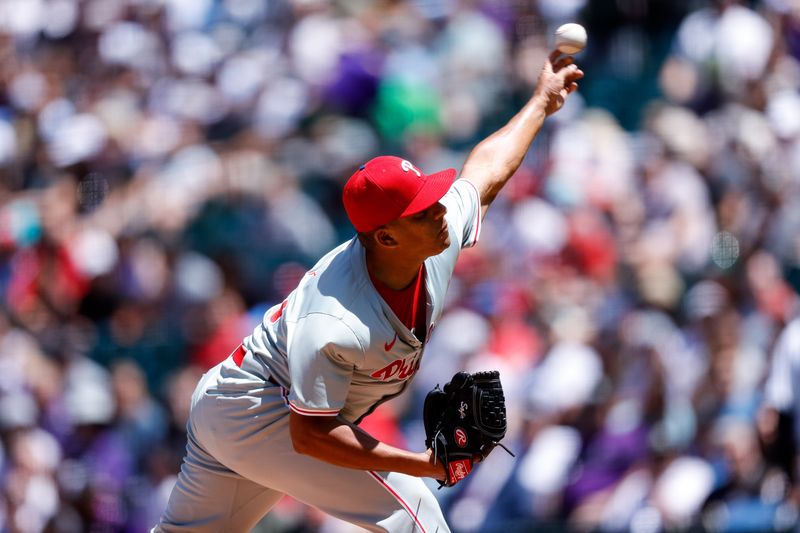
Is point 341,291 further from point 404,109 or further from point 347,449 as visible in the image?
point 404,109

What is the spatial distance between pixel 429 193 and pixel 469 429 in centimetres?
68

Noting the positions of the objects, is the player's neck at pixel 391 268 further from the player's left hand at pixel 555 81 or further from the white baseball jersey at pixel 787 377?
the white baseball jersey at pixel 787 377

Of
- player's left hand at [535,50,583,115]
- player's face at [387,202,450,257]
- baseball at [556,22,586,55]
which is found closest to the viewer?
player's face at [387,202,450,257]

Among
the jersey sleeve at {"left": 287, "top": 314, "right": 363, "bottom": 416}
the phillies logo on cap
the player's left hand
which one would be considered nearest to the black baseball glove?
the phillies logo on cap

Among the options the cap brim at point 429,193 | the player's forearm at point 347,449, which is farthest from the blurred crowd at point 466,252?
the cap brim at point 429,193

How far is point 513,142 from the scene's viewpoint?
13.4 ft

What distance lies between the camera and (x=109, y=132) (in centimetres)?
854

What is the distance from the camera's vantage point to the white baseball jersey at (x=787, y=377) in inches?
221

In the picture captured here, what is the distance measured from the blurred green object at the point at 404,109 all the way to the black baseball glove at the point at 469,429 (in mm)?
4020

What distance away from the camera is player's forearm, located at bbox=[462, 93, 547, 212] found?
13.4 feet

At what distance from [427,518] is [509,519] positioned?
265 centimetres

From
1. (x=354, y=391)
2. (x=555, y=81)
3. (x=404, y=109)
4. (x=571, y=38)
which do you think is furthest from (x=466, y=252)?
(x=354, y=391)

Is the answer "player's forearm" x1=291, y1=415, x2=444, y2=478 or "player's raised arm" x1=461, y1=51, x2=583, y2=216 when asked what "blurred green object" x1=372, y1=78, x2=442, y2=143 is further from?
"player's forearm" x1=291, y1=415, x2=444, y2=478

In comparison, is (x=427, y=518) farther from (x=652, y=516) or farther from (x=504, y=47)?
(x=504, y=47)
